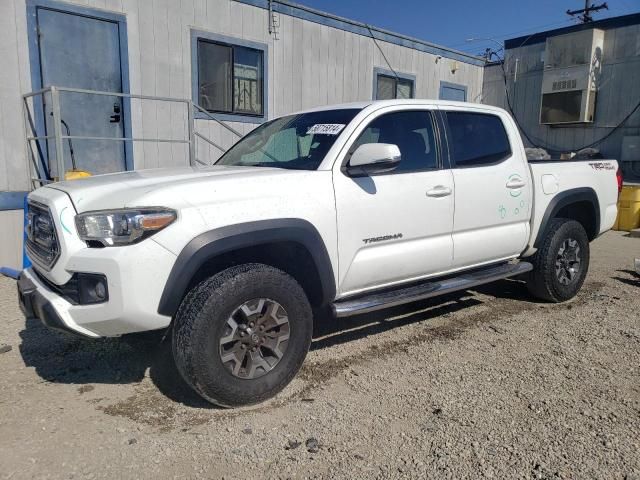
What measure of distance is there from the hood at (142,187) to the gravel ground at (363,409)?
3.53 feet

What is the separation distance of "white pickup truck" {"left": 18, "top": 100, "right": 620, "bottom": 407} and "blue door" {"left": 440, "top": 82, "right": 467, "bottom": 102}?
833 cm

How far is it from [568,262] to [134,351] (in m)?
4.04

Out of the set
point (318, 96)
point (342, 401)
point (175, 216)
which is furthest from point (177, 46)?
point (342, 401)

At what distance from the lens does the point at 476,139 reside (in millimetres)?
4445

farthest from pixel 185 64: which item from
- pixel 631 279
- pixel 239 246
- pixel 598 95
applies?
pixel 598 95

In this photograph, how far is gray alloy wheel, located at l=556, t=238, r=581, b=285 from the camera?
16.7 ft

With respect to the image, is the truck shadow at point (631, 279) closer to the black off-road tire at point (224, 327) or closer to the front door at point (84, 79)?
the black off-road tire at point (224, 327)

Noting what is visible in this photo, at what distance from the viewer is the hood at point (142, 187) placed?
2795mm

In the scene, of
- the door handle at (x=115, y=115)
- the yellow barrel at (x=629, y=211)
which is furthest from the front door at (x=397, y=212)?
the yellow barrel at (x=629, y=211)

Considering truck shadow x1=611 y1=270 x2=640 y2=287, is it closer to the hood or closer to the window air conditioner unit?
the hood

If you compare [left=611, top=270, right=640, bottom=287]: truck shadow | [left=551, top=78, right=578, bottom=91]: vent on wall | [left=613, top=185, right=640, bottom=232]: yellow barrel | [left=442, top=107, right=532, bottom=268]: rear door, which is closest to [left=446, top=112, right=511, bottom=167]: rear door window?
[left=442, top=107, right=532, bottom=268]: rear door

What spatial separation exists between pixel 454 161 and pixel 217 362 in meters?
2.41

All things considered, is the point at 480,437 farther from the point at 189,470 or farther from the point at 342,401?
the point at 189,470

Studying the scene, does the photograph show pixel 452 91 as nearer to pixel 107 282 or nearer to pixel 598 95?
pixel 598 95
